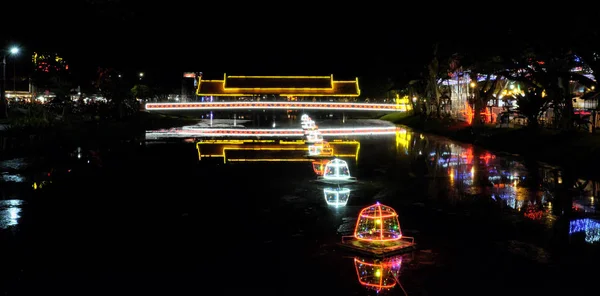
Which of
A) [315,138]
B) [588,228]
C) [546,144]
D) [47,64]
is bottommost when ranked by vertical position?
[588,228]

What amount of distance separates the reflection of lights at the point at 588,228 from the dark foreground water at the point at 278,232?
1.8 inches

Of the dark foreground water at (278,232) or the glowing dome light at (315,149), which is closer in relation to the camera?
the dark foreground water at (278,232)

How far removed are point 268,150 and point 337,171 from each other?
13870 millimetres

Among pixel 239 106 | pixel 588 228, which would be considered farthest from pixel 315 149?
pixel 239 106

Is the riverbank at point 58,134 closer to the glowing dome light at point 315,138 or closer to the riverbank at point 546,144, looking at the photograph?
the glowing dome light at point 315,138

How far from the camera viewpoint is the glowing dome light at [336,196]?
18547 millimetres

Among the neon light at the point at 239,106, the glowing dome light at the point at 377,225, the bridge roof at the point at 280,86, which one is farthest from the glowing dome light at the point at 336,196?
the bridge roof at the point at 280,86

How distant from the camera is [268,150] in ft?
122

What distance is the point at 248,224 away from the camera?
51.7ft

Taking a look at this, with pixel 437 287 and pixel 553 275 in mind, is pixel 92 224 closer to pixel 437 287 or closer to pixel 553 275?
pixel 437 287

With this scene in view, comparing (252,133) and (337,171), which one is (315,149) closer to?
(337,171)

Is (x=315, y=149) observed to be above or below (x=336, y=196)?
above

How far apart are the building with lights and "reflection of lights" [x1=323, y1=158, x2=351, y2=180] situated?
7564 cm

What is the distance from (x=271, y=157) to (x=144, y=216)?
52.9ft
